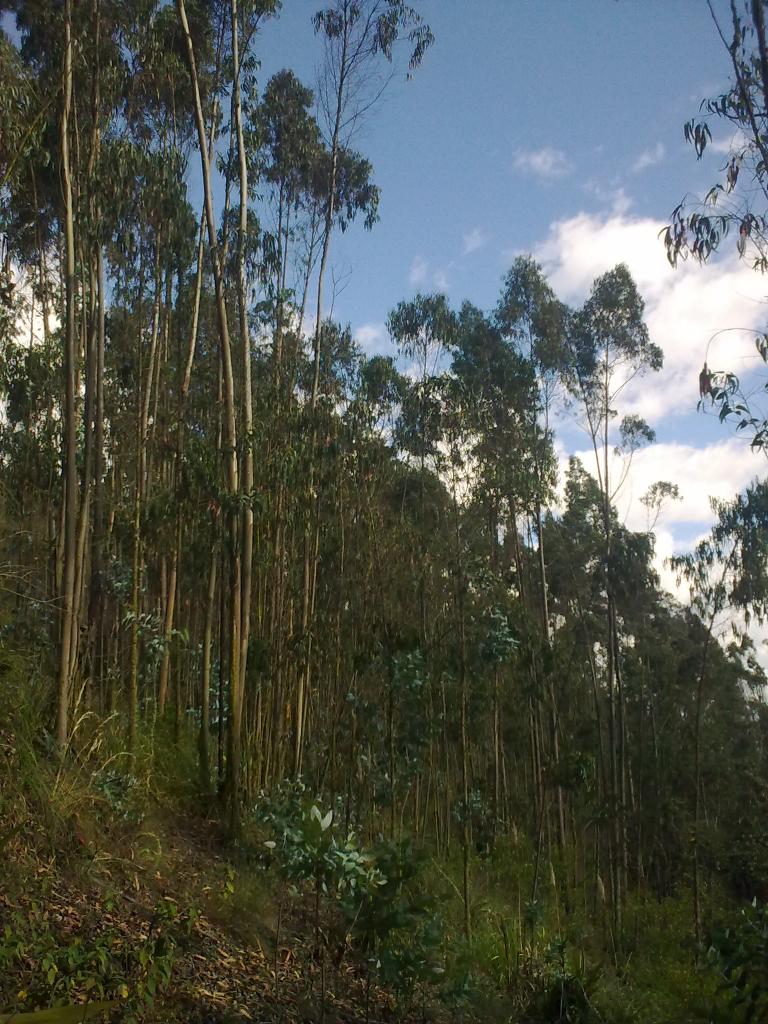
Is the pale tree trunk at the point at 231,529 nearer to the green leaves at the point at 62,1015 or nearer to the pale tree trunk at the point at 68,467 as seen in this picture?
the pale tree trunk at the point at 68,467

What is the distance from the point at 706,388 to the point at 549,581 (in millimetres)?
18234

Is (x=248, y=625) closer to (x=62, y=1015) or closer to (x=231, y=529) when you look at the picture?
(x=231, y=529)

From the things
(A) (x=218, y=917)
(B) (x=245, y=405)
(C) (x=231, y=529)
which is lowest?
(A) (x=218, y=917)

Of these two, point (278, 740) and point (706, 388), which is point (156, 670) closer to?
point (278, 740)

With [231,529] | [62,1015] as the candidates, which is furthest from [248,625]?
[62,1015]

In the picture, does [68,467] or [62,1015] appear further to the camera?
[68,467]

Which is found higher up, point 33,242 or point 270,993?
point 33,242

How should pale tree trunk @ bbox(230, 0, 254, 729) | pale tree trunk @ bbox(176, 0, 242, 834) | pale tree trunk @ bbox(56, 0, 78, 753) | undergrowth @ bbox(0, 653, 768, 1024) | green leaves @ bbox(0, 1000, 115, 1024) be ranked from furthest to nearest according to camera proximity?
1. pale tree trunk @ bbox(230, 0, 254, 729)
2. pale tree trunk @ bbox(176, 0, 242, 834)
3. pale tree trunk @ bbox(56, 0, 78, 753)
4. undergrowth @ bbox(0, 653, 768, 1024)
5. green leaves @ bbox(0, 1000, 115, 1024)

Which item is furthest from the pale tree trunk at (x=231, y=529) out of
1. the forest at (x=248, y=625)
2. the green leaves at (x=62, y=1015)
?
the green leaves at (x=62, y=1015)

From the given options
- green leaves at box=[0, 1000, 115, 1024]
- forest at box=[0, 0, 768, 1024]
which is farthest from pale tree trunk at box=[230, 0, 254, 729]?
green leaves at box=[0, 1000, 115, 1024]

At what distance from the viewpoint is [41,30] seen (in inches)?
360

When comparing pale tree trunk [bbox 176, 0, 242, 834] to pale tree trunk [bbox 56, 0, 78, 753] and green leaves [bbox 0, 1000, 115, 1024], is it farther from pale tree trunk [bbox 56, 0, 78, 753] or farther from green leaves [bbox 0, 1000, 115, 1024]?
green leaves [bbox 0, 1000, 115, 1024]

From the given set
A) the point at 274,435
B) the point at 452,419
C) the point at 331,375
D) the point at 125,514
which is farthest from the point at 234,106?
the point at 452,419

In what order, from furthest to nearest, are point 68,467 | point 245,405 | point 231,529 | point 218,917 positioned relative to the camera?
point 245,405 < point 231,529 < point 68,467 < point 218,917
